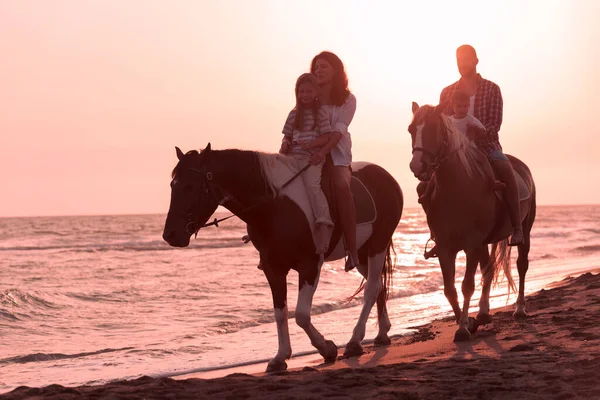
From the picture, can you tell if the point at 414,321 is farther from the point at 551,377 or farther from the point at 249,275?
the point at 249,275

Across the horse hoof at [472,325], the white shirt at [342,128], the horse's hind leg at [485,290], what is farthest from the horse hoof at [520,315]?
the white shirt at [342,128]

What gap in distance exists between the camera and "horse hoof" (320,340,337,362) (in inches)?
298

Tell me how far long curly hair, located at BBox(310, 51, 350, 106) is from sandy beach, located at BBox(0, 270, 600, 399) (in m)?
2.39

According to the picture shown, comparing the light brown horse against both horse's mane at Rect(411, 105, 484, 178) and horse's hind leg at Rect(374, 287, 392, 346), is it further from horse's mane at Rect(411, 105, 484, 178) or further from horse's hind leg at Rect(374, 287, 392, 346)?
horse's hind leg at Rect(374, 287, 392, 346)

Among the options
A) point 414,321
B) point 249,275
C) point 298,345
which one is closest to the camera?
point 298,345

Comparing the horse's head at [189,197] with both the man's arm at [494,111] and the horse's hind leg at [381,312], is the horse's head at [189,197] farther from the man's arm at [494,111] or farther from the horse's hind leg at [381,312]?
the man's arm at [494,111]

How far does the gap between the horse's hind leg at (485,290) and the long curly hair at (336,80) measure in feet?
8.55

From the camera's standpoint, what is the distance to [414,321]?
452 inches

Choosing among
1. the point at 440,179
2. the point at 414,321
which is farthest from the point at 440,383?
the point at 414,321

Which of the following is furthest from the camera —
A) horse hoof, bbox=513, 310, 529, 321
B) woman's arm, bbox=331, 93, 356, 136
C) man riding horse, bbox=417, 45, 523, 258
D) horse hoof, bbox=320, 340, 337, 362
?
horse hoof, bbox=513, 310, 529, 321

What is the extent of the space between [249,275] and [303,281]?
39.6 ft

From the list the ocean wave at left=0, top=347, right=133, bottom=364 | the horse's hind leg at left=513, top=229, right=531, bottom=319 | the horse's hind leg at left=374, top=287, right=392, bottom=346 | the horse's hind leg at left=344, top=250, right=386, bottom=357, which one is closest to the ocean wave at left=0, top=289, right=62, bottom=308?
the ocean wave at left=0, top=347, right=133, bottom=364

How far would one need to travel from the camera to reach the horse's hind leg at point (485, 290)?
30.0 feet

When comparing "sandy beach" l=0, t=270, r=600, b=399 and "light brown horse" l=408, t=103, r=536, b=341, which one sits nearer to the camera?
"sandy beach" l=0, t=270, r=600, b=399
